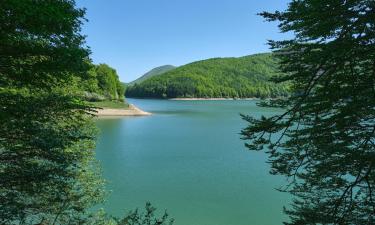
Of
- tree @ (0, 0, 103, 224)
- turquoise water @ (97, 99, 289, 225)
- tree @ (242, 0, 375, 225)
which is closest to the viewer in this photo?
tree @ (242, 0, 375, 225)

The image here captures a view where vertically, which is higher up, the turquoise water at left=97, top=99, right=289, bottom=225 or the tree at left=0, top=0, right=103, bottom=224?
the tree at left=0, top=0, right=103, bottom=224

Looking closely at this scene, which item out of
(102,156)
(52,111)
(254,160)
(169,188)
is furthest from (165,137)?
(52,111)

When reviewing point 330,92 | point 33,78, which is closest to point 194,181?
point 33,78

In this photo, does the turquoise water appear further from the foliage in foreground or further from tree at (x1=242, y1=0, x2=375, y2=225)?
tree at (x1=242, y1=0, x2=375, y2=225)

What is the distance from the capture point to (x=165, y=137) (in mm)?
55781

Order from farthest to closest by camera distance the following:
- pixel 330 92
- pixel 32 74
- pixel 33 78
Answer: pixel 33 78 < pixel 32 74 < pixel 330 92

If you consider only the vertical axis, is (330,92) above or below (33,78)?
below

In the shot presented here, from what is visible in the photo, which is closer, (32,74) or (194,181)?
(32,74)

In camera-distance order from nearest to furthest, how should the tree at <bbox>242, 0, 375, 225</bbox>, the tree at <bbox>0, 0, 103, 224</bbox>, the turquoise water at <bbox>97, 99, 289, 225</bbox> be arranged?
the tree at <bbox>242, 0, 375, 225</bbox> < the tree at <bbox>0, 0, 103, 224</bbox> < the turquoise water at <bbox>97, 99, 289, 225</bbox>

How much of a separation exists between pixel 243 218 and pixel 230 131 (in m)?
43.6

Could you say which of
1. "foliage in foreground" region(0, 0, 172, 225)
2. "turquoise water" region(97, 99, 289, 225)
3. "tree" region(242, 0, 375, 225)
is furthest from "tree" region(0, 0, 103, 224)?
"turquoise water" region(97, 99, 289, 225)

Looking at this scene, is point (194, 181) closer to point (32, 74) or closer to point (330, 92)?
point (32, 74)

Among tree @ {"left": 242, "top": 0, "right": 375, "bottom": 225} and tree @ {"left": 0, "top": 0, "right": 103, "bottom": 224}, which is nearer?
tree @ {"left": 242, "top": 0, "right": 375, "bottom": 225}

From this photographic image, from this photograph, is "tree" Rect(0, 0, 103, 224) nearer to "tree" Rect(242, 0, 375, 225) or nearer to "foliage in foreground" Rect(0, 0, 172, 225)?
"foliage in foreground" Rect(0, 0, 172, 225)
